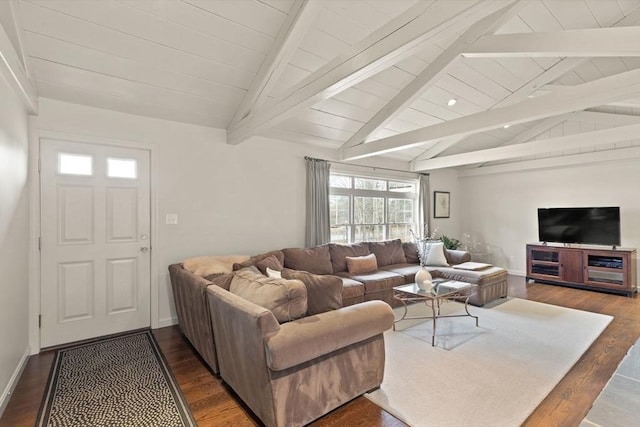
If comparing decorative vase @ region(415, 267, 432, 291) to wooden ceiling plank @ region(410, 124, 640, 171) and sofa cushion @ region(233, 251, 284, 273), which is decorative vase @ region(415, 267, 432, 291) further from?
wooden ceiling plank @ region(410, 124, 640, 171)

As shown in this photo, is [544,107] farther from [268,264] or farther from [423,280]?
[268,264]

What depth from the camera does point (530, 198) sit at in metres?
6.46

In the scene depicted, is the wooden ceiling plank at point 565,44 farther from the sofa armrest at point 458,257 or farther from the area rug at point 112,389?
the area rug at point 112,389

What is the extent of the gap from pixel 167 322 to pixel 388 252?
3410 millimetres

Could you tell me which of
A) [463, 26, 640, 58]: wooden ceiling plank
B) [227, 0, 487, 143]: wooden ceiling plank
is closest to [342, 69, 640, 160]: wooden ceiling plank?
[463, 26, 640, 58]: wooden ceiling plank

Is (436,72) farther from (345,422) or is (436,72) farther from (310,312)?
(345,422)

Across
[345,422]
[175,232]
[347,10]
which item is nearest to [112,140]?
[175,232]

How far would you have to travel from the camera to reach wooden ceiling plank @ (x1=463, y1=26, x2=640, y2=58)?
2.21 meters

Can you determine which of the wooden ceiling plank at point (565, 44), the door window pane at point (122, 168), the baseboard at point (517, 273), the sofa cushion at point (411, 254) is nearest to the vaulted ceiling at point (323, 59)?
the wooden ceiling plank at point (565, 44)

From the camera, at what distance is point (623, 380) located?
2355 millimetres

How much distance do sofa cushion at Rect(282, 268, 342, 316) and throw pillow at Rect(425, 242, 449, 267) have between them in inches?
133

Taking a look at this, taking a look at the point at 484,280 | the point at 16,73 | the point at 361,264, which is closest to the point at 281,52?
the point at 16,73

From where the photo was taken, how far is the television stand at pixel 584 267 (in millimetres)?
4915

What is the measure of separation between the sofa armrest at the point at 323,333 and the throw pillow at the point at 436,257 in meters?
3.24
